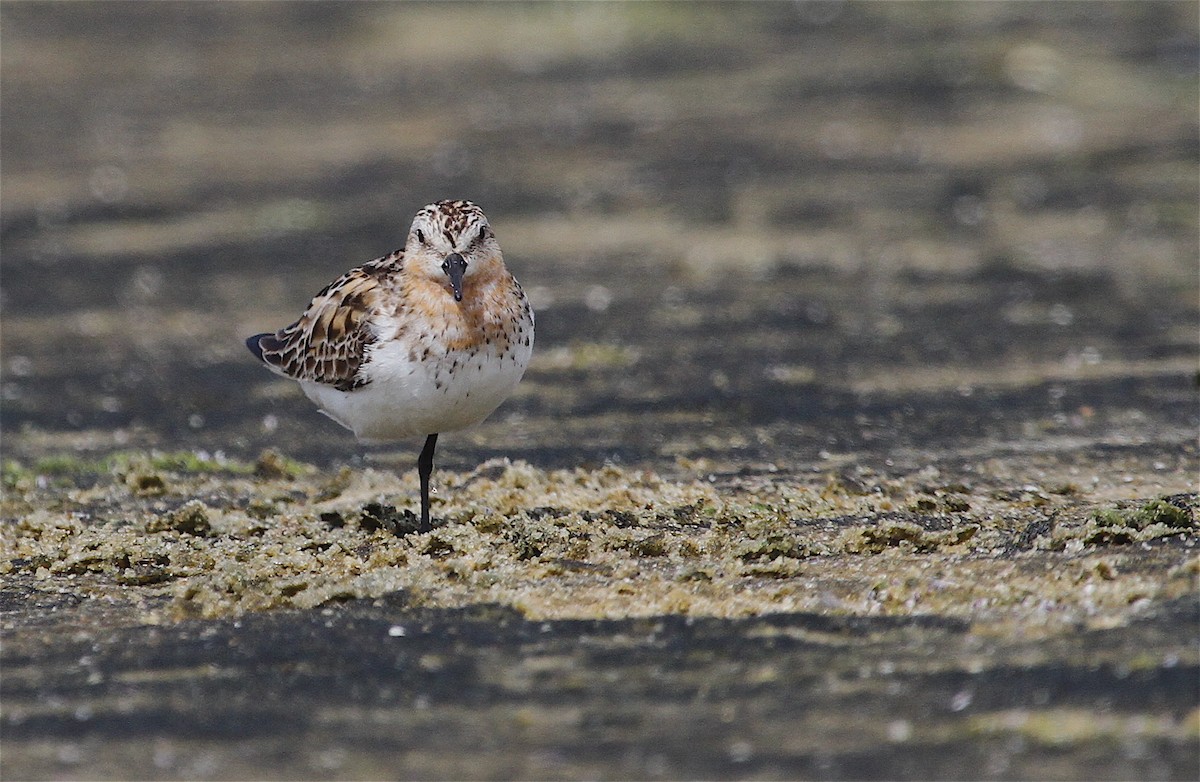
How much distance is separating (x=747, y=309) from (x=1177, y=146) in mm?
5665

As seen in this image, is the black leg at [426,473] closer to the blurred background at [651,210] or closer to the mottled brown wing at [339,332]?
the mottled brown wing at [339,332]

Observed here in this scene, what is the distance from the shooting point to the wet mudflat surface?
16.1ft

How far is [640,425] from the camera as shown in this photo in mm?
8805

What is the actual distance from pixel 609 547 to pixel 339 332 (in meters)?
1.34

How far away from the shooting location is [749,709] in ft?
16.0

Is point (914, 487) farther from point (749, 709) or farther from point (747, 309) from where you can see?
point (747, 309)

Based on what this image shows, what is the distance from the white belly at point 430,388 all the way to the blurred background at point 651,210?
165 centimetres

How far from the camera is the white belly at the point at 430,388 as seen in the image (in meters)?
6.41

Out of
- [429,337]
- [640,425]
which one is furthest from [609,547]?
[640,425]

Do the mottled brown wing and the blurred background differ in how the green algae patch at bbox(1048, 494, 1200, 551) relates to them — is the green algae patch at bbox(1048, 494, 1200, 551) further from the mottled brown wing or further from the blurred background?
the mottled brown wing

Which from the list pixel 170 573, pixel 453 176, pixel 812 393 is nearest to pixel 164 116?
pixel 453 176

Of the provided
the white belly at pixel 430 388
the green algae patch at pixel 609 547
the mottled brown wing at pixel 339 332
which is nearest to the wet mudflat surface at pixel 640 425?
the green algae patch at pixel 609 547

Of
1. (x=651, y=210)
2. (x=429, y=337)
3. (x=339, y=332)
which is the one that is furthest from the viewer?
(x=651, y=210)

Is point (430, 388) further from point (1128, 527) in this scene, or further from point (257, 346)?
point (1128, 527)
